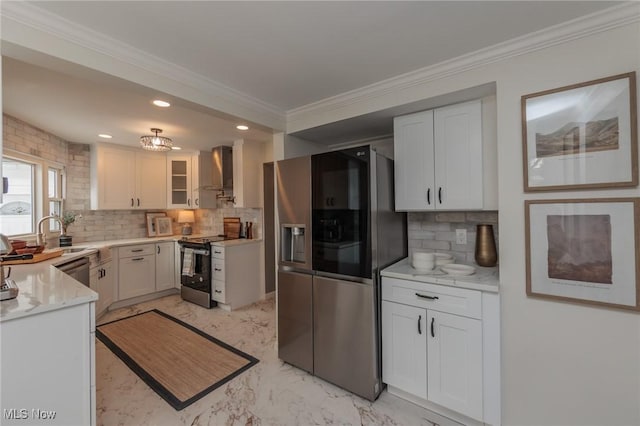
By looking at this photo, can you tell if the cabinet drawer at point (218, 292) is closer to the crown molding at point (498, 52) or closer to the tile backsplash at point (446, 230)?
the tile backsplash at point (446, 230)

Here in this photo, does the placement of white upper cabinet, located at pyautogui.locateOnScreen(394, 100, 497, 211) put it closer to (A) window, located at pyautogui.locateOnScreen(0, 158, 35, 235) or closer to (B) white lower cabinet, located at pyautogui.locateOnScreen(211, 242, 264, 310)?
(B) white lower cabinet, located at pyautogui.locateOnScreen(211, 242, 264, 310)

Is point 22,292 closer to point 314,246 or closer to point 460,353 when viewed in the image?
point 314,246

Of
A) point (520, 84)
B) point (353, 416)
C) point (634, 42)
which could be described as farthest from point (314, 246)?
point (634, 42)

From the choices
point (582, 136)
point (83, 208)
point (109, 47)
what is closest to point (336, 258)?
point (582, 136)

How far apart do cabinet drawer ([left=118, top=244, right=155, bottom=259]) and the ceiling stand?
7.01ft

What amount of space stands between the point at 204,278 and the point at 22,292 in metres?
2.44

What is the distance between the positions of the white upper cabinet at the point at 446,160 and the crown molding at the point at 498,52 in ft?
0.92

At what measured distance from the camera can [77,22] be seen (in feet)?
4.65

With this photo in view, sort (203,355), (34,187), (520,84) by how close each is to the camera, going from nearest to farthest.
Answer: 1. (520,84)
2. (203,355)
3. (34,187)

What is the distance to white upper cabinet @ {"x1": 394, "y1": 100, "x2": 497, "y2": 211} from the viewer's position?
1.92 meters

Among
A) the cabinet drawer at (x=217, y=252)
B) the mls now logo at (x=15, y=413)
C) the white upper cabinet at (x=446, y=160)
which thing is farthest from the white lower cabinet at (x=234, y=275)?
the white upper cabinet at (x=446, y=160)

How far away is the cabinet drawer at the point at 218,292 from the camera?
3768 mm

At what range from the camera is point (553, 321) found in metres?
1.57

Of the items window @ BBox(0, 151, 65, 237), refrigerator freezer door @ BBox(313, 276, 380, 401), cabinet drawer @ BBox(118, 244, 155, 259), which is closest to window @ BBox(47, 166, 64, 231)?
window @ BBox(0, 151, 65, 237)
